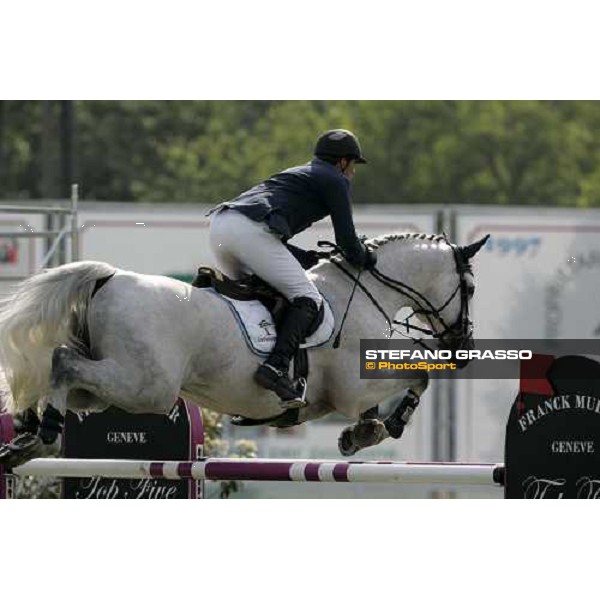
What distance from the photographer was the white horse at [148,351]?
9.38m

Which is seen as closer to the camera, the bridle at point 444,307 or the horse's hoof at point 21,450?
the horse's hoof at point 21,450

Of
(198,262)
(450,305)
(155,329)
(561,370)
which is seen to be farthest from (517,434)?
(198,262)

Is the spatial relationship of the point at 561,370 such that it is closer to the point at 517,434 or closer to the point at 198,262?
the point at 517,434

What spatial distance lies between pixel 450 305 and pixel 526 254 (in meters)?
7.10

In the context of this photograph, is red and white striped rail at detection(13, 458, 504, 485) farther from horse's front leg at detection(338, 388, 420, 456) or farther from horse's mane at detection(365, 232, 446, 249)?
horse's mane at detection(365, 232, 446, 249)

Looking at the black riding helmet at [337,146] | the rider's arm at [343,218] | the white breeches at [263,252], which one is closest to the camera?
the white breeches at [263,252]

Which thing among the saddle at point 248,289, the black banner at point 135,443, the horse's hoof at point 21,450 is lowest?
the black banner at point 135,443

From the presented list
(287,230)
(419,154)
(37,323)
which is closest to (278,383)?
(287,230)

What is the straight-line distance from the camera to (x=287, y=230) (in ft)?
32.9

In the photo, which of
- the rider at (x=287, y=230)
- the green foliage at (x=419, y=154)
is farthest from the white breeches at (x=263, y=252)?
the green foliage at (x=419, y=154)

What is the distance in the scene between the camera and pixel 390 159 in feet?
115

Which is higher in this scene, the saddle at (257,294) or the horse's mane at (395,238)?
the horse's mane at (395,238)

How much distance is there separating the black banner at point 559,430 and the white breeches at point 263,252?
4.19ft

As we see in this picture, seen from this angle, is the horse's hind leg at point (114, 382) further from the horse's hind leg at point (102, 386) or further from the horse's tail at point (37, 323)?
the horse's tail at point (37, 323)
